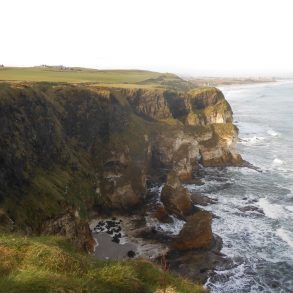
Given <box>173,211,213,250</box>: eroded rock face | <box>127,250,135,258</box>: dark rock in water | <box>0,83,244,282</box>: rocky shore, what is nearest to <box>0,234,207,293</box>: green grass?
<box>0,83,244,282</box>: rocky shore

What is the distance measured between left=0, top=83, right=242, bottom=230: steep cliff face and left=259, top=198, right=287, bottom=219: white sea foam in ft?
41.6

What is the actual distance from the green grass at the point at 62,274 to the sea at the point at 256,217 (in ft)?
56.7

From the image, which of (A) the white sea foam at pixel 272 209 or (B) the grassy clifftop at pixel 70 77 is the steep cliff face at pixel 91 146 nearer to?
(B) the grassy clifftop at pixel 70 77

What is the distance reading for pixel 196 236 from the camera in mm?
34500

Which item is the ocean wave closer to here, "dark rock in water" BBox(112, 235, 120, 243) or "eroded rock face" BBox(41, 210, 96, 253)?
"dark rock in water" BBox(112, 235, 120, 243)

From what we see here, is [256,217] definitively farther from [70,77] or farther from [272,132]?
[272,132]

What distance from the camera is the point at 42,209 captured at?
31688 millimetres

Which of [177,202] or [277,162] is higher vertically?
[177,202]

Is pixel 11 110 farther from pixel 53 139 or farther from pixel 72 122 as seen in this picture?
pixel 72 122

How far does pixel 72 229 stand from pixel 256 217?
64.1 feet

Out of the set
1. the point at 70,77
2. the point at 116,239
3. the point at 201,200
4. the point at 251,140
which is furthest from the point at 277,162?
the point at 70,77

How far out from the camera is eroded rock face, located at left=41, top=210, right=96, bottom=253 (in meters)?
31.5

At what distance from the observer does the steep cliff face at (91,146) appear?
33.5 meters

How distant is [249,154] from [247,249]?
37.7m
